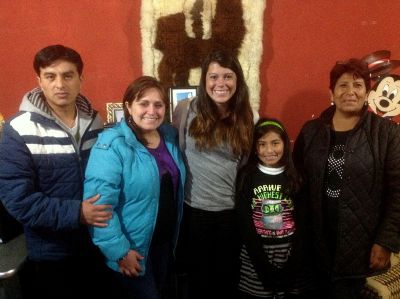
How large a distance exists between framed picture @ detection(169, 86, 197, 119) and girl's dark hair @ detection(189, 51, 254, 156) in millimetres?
406

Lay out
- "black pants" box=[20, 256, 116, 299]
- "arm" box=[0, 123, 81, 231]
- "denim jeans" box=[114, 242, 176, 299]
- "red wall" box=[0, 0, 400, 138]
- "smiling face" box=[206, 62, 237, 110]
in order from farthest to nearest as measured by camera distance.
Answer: "red wall" box=[0, 0, 400, 138], "smiling face" box=[206, 62, 237, 110], "denim jeans" box=[114, 242, 176, 299], "black pants" box=[20, 256, 116, 299], "arm" box=[0, 123, 81, 231]

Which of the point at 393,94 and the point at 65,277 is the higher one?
the point at 393,94

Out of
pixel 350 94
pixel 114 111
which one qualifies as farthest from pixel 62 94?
pixel 350 94

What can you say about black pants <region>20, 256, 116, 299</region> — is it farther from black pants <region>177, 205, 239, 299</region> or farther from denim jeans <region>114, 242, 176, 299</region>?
black pants <region>177, 205, 239, 299</region>

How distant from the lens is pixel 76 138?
49.7 inches

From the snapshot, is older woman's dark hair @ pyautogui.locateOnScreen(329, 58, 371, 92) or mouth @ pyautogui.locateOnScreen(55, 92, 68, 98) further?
older woman's dark hair @ pyautogui.locateOnScreen(329, 58, 371, 92)

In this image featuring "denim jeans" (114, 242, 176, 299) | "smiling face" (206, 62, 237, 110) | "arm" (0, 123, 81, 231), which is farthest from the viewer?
"smiling face" (206, 62, 237, 110)

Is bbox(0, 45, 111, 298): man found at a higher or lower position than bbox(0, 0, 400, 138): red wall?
lower

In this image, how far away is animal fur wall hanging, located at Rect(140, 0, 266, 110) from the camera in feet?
6.26

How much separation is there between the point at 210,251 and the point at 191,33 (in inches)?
47.9

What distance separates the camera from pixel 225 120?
4.93 ft

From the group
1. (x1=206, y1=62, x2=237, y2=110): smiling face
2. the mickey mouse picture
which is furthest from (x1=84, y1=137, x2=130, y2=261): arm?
the mickey mouse picture

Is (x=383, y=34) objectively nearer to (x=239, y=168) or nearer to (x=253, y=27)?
(x=253, y=27)

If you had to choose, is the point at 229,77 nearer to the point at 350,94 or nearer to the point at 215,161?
the point at 215,161
